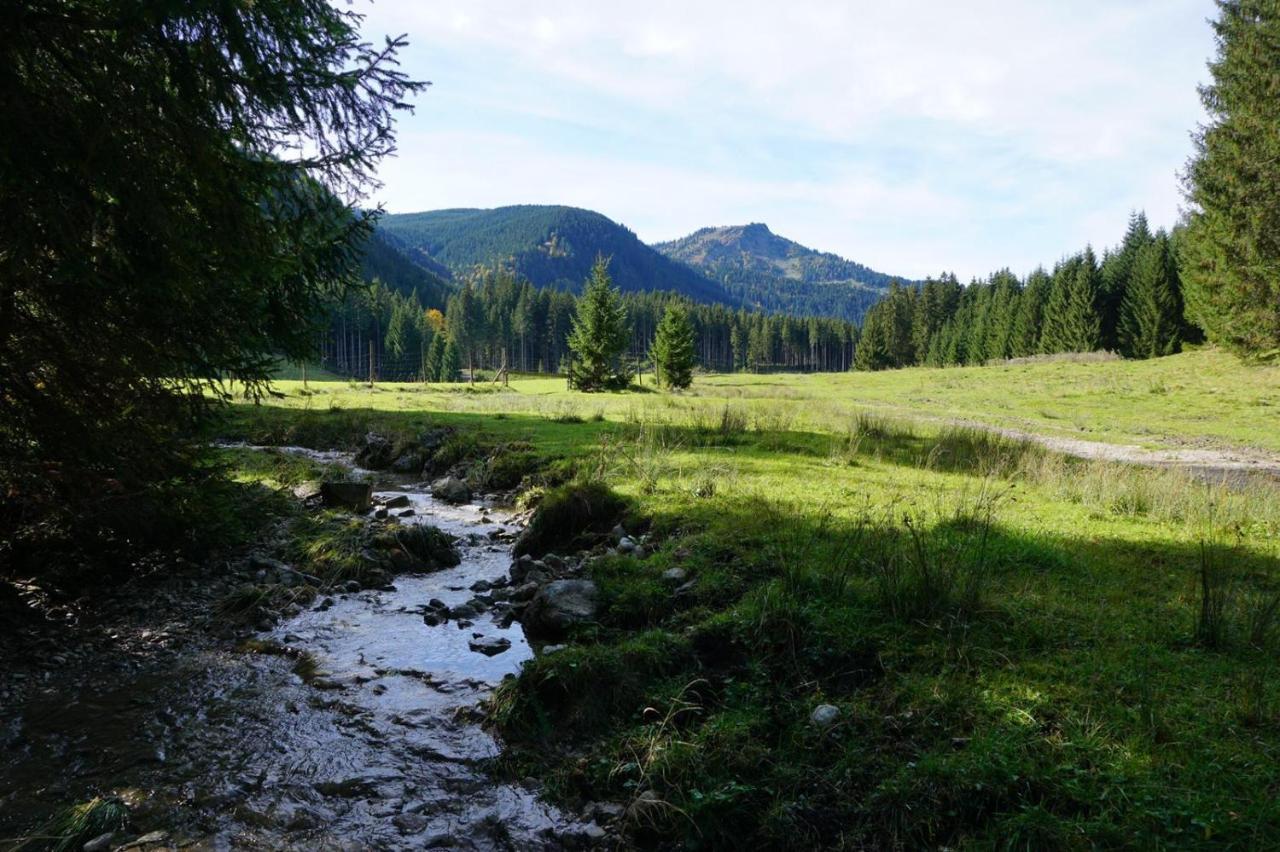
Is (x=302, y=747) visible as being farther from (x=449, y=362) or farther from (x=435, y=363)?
(x=435, y=363)

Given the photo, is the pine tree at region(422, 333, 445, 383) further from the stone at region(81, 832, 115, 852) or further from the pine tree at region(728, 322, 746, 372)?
the stone at region(81, 832, 115, 852)

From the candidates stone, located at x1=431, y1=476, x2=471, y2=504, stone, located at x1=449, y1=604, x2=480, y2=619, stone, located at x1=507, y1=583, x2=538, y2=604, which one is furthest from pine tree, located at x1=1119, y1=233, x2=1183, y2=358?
stone, located at x1=449, y1=604, x2=480, y2=619

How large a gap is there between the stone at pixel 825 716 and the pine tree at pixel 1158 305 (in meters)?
75.3

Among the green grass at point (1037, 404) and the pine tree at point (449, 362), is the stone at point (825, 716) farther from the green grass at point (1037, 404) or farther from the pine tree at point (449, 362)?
the pine tree at point (449, 362)

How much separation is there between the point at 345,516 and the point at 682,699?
8094 mm

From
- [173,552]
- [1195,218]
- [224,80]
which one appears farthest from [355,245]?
[1195,218]

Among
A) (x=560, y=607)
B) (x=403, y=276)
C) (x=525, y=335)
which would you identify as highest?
(x=403, y=276)

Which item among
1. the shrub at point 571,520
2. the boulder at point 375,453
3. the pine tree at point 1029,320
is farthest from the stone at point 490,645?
the pine tree at point 1029,320

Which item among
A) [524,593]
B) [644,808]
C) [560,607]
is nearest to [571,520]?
[524,593]

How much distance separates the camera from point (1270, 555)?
750 cm

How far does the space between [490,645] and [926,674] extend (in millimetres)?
4056

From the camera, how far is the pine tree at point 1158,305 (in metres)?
61.5

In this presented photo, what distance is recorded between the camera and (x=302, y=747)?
4715mm

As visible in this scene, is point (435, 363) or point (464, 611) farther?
point (435, 363)
